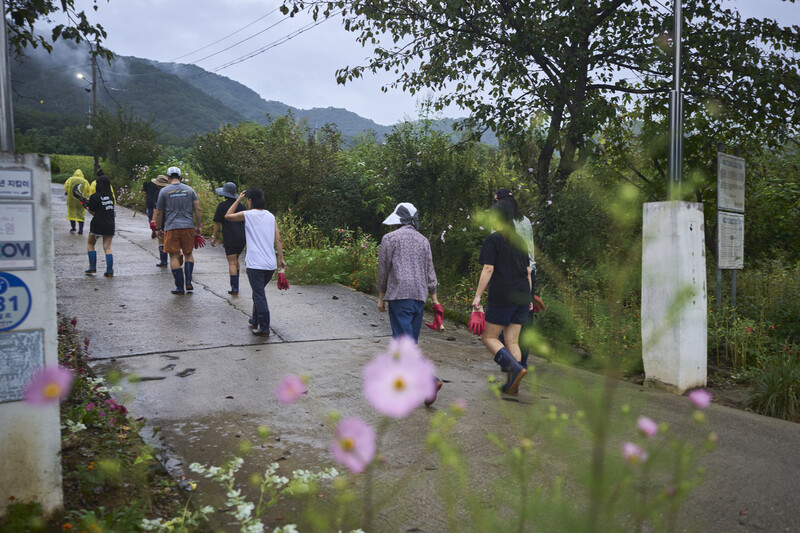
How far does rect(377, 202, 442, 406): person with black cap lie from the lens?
5.61m

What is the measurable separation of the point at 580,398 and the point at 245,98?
162m

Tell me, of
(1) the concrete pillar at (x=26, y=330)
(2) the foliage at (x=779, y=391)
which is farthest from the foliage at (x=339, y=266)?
(1) the concrete pillar at (x=26, y=330)

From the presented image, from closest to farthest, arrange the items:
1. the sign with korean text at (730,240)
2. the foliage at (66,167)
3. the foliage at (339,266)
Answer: the sign with korean text at (730,240) → the foliage at (339,266) → the foliage at (66,167)

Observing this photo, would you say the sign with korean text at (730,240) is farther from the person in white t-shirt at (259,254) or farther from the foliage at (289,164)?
the foliage at (289,164)

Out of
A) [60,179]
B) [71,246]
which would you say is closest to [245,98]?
[60,179]

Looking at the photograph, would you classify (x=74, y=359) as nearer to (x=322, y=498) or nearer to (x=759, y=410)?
(x=322, y=498)

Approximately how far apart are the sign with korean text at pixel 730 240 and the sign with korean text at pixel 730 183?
117 mm

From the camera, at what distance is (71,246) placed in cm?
1405

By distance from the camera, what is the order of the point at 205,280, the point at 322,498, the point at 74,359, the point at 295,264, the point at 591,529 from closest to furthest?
1. the point at 591,529
2. the point at 322,498
3. the point at 74,359
4. the point at 205,280
5. the point at 295,264

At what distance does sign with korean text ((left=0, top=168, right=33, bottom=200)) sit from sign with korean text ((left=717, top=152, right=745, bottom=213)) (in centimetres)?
748

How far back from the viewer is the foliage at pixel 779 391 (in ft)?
19.6

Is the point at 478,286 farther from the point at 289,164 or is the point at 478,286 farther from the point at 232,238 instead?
the point at 289,164

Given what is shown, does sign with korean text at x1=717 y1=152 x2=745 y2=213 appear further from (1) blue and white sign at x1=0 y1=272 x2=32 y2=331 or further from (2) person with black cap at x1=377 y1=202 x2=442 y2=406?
(1) blue and white sign at x1=0 y1=272 x2=32 y2=331

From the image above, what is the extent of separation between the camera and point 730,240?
26.3 feet
